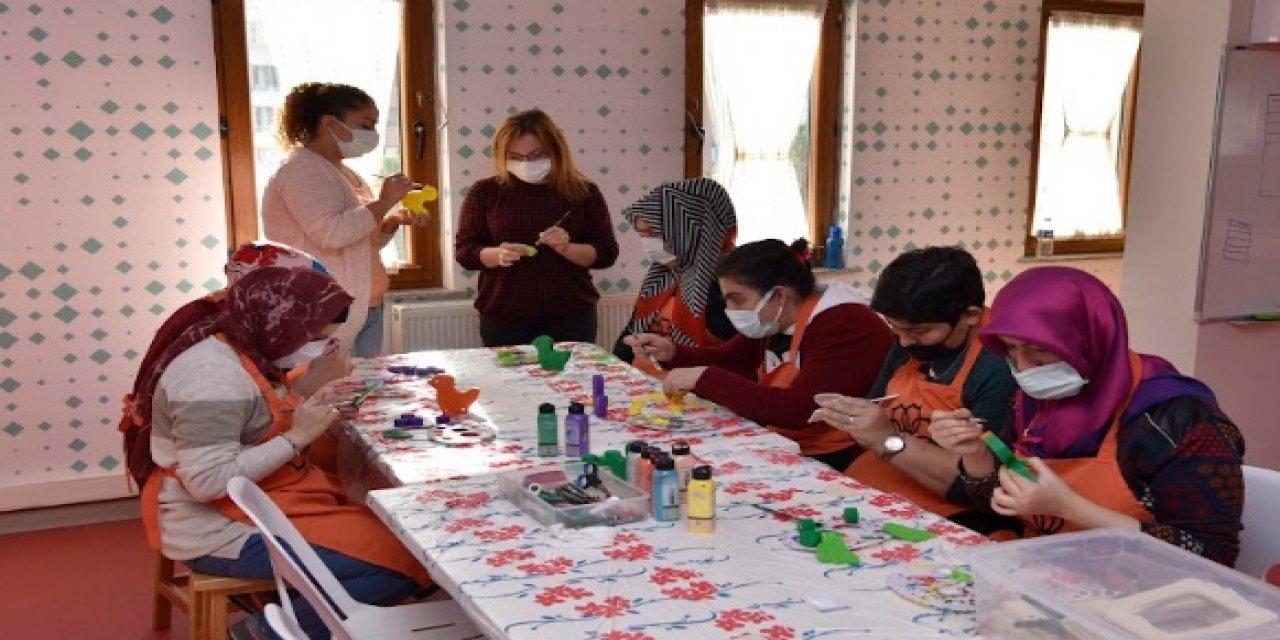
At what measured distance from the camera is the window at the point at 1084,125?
5.85 metres

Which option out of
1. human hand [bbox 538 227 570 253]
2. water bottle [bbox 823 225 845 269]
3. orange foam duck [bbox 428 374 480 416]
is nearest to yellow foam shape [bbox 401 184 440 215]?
human hand [bbox 538 227 570 253]

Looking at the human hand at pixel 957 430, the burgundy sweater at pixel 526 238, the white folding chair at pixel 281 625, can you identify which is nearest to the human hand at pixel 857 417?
the human hand at pixel 957 430

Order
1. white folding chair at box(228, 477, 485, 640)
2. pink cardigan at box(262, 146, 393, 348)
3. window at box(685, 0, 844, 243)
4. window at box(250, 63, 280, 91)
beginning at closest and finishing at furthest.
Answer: white folding chair at box(228, 477, 485, 640)
pink cardigan at box(262, 146, 393, 348)
window at box(250, 63, 280, 91)
window at box(685, 0, 844, 243)

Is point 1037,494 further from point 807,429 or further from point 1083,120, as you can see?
point 1083,120

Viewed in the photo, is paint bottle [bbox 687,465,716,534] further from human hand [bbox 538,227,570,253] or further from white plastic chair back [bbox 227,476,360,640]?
human hand [bbox 538,227,570,253]

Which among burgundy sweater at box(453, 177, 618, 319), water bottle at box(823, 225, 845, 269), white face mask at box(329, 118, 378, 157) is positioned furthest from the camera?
water bottle at box(823, 225, 845, 269)

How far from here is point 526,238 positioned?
4219 mm

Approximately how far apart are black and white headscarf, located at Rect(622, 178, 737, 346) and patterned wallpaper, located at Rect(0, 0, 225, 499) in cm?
174

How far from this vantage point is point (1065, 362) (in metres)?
1.95

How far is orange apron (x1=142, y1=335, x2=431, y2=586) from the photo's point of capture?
7.70 feet

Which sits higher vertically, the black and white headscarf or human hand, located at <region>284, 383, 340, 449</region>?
the black and white headscarf

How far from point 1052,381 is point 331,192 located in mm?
2615

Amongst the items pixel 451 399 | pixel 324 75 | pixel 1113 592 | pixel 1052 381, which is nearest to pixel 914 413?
pixel 1052 381

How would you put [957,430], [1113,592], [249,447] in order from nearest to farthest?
[1113,592], [957,430], [249,447]
